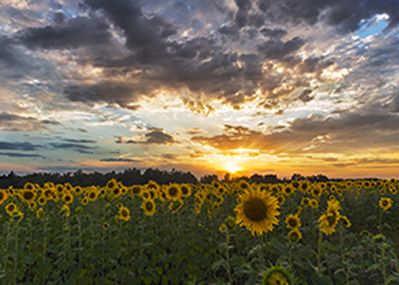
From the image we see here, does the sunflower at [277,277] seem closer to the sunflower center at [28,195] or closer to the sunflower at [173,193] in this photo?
the sunflower at [173,193]

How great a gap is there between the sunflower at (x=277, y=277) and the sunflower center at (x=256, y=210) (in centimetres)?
269

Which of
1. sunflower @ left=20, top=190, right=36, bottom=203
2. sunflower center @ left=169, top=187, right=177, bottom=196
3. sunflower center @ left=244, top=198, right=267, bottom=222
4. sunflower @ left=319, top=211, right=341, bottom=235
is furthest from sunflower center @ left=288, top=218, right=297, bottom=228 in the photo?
sunflower @ left=20, top=190, right=36, bottom=203

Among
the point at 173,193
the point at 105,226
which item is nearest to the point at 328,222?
the point at 105,226

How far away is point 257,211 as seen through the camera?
5691 millimetres

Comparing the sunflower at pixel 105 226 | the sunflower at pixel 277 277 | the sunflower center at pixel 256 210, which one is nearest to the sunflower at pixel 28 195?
the sunflower at pixel 105 226

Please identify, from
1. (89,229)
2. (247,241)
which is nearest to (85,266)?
(89,229)

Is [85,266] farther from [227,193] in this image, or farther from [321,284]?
[227,193]

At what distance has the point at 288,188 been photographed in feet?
49.1

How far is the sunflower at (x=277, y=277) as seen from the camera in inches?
116

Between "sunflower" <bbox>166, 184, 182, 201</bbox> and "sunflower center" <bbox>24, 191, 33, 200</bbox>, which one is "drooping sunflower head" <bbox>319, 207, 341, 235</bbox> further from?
"sunflower center" <bbox>24, 191, 33, 200</bbox>

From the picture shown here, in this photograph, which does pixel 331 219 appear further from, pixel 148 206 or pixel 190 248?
pixel 148 206

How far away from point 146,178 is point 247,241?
Result: 1857 centimetres

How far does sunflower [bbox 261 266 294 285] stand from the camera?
9.66 ft

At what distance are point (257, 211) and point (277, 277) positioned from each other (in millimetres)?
2729
